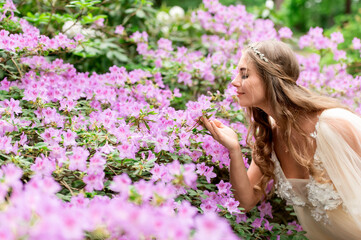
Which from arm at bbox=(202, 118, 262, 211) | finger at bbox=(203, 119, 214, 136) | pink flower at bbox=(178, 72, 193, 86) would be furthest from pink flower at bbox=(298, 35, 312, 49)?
finger at bbox=(203, 119, 214, 136)

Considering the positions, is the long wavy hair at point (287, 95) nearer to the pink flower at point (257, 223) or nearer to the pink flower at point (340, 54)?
the pink flower at point (257, 223)

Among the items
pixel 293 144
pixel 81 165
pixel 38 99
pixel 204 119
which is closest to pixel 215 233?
pixel 81 165

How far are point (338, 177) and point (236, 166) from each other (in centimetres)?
56

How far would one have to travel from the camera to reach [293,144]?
2.20 metres

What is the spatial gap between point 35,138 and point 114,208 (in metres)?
1.12

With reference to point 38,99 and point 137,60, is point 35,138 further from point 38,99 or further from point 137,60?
point 137,60

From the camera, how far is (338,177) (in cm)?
195

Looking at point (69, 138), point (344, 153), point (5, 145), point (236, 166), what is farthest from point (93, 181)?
point (344, 153)

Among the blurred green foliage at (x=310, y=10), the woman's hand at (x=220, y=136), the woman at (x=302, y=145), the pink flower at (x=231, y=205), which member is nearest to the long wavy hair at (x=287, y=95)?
the woman at (x=302, y=145)

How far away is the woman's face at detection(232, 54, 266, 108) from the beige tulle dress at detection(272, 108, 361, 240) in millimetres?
363

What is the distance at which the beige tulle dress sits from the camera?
190 centimetres

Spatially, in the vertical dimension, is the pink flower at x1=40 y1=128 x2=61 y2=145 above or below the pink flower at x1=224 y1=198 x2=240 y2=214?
above

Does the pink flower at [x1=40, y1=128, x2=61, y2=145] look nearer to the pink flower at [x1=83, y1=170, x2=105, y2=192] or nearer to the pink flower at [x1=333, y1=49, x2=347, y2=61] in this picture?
the pink flower at [x1=83, y1=170, x2=105, y2=192]

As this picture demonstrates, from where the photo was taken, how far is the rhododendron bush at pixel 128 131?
0.90 meters
